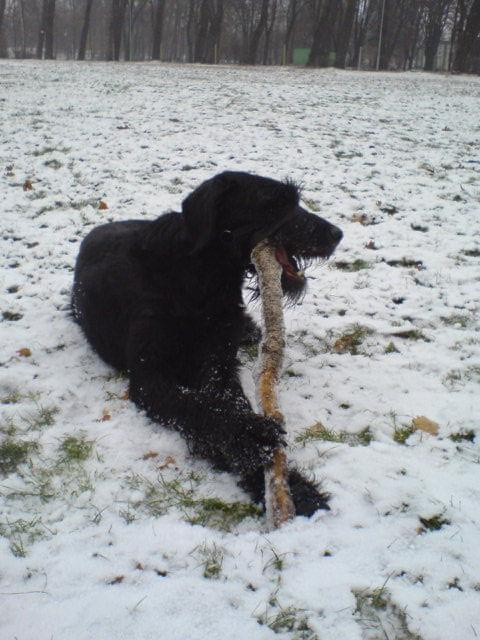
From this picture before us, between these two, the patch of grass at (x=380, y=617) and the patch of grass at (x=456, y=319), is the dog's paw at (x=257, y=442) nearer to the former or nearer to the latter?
the patch of grass at (x=380, y=617)

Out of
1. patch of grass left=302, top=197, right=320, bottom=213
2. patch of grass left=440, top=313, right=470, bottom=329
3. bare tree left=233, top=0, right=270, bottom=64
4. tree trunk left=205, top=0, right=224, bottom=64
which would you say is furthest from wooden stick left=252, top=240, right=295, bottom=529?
bare tree left=233, top=0, right=270, bottom=64

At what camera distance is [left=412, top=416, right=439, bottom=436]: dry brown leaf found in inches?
108

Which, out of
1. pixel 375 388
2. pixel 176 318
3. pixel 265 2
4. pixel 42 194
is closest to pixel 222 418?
pixel 176 318

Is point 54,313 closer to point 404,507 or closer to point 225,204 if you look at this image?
point 225,204

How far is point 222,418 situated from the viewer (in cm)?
255

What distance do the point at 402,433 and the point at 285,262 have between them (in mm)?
1166

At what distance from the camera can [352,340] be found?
3756mm

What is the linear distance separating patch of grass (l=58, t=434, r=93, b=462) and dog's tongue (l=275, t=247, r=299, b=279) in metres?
1.47

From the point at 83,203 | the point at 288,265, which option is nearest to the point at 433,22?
the point at 83,203

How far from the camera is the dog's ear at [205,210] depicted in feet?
9.12

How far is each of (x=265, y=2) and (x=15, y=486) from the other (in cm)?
3453

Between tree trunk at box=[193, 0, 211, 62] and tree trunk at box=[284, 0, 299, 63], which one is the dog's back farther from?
tree trunk at box=[284, 0, 299, 63]

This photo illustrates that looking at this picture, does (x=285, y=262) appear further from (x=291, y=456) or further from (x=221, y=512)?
(x=221, y=512)

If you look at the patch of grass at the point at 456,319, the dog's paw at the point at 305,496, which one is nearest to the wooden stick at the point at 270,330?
the dog's paw at the point at 305,496
